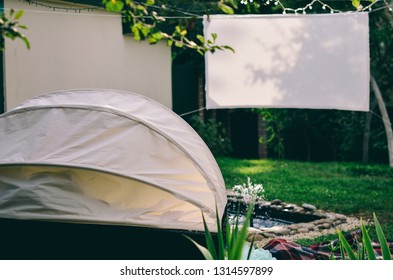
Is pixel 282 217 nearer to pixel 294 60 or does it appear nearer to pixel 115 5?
pixel 294 60

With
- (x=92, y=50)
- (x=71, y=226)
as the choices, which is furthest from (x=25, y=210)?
(x=92, y=50)

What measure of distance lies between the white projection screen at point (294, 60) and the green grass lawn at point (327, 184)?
3.74ft

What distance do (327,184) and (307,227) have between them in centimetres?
260

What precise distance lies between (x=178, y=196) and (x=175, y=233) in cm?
21

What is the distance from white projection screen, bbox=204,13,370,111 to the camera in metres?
5.98

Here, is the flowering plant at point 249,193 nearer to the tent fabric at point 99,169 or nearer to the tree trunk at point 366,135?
the tent fabric at point 99,169

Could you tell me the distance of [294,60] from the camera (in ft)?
19.8

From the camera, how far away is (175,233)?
9.96ft

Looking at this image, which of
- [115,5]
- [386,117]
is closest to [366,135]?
[386,117]

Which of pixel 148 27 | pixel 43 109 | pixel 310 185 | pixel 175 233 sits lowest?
pixel 310 185

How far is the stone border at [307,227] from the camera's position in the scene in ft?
15.8

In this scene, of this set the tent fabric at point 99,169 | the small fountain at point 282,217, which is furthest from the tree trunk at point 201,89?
the tent fabric at point 99,169
